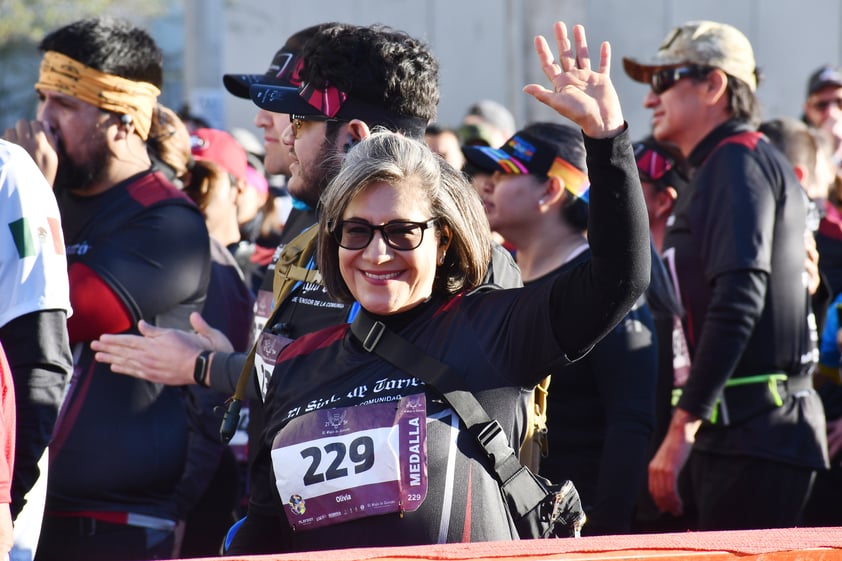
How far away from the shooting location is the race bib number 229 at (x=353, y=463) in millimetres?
2240

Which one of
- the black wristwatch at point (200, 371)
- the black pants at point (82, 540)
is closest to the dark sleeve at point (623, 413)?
the black wristwatch at point (200, 371)

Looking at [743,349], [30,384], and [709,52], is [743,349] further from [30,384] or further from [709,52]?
[30,384]

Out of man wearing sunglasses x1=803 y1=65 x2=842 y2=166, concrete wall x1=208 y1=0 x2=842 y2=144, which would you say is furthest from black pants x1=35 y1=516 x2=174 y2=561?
concrete wall x1=208 y1=0 x2=842 y2=144

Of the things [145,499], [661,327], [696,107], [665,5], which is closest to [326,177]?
[145,499]

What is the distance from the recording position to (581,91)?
219cm

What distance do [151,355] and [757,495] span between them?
2.22m

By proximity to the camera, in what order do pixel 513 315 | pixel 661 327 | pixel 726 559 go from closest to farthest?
pixel 726 559
pixel 513 315
pixel 661 327

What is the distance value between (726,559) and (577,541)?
0.78 feet

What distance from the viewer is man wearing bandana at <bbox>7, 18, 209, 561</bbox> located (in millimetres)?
3250

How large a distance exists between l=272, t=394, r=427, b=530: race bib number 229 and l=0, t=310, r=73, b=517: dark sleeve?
1.93ft

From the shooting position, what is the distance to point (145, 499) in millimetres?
3381

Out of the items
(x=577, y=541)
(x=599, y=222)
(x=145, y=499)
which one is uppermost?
(x=599, y=222)

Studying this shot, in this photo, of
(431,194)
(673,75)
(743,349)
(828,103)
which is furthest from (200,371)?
(828,103)

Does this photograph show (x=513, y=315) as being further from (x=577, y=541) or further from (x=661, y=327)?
(x=661, y=327)
